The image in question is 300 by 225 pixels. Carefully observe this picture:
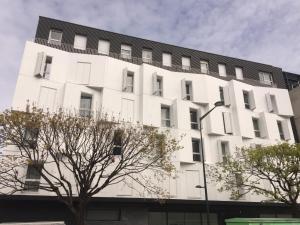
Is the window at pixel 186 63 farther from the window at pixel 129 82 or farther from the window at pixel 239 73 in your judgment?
the window at pixel 129 82

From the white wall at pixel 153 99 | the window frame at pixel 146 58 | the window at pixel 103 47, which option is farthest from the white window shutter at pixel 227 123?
the window at pixel 103 47

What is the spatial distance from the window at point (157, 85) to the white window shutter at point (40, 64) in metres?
9.79

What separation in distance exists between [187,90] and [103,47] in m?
9.61

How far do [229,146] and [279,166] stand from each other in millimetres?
6809

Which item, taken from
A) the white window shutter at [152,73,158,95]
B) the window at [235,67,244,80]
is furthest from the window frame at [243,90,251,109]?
the white window shutter at [152,73,158,95]

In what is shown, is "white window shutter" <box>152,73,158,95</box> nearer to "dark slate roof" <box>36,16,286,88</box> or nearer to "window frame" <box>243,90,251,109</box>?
"dark slate roof" <box>36,16,286,88</box>

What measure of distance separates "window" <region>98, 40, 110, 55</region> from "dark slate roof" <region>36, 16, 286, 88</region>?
0.37 m

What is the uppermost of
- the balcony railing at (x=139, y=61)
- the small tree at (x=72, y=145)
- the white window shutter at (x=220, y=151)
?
the balcony railing at (x=139, y=61)

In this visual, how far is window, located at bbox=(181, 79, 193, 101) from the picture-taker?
2943 cm

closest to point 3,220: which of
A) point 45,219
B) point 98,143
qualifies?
point 45,219

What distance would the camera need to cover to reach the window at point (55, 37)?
28.7 metres

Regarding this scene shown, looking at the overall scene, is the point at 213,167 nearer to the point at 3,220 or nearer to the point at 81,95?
the point at 81,95

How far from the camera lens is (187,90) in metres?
30.8

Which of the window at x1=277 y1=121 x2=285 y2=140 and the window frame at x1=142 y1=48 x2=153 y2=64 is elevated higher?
the window frame at x1=142 y1=48 x2=153 y2=64
